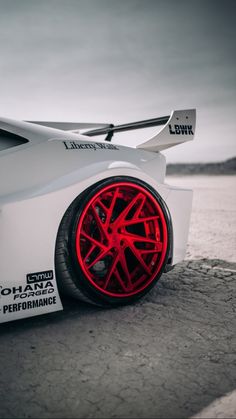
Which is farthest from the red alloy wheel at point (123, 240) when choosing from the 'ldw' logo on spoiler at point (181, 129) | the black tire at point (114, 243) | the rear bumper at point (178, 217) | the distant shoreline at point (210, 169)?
the distant shoreline at point (210, 169)

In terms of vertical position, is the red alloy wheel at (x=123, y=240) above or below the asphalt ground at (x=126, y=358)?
above

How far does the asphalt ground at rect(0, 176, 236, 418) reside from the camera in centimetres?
135

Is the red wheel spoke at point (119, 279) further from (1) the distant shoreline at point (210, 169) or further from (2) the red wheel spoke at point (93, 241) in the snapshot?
(1) the distant shoreline at point (210, 169)

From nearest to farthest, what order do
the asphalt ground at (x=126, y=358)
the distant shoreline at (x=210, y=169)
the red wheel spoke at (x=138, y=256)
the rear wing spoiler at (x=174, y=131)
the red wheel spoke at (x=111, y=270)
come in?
the asphalt ground at (x=126, y=358) < the red wheel spoke at (x=111, y=270) < the red wheel spoke at (x=138, y=256) < the rear wing spoiler at (x=174, y=131) < the distant shoreline at (x=210, y=169)

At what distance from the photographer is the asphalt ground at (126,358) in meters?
1.35

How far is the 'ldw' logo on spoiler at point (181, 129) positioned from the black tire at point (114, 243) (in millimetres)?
671

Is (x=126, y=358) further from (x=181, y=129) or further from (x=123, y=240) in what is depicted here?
(x=181, y=129)

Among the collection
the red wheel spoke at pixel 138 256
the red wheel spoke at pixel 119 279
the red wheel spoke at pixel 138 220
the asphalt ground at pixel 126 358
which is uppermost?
the red wheel spoke at pixel 138 220

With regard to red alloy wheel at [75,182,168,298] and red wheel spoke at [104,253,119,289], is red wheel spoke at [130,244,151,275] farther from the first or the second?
red wheel spoke at [104,253,119,289]

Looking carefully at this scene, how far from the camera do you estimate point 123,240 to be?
2.28m

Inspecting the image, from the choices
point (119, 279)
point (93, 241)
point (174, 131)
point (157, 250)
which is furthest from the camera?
point (174, 131)


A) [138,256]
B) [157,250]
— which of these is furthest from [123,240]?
[157,250]

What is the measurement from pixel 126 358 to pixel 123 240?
0.81 meters

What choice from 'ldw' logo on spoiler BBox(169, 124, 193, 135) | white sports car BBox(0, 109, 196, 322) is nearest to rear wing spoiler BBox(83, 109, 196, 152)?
'ldw' logo on spoiler BBox(169, 124, 193, 135)
